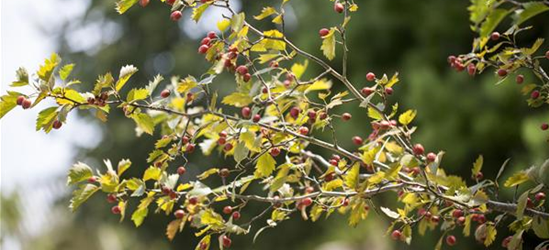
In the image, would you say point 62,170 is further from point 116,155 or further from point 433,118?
point 433,118

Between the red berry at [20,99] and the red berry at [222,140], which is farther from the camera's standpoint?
the red berry at [222,140]

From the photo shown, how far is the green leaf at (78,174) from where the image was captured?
4.70 ft

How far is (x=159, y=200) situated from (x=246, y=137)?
0.81 feet

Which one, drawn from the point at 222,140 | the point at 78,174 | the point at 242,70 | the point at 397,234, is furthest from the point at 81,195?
the point at 397,234

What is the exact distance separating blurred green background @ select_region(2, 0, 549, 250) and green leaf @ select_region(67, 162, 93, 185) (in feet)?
7.02

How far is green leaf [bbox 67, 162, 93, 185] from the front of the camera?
1.43 meters

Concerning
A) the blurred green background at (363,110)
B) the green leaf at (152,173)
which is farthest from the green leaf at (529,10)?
the blurred green background at (363,110)

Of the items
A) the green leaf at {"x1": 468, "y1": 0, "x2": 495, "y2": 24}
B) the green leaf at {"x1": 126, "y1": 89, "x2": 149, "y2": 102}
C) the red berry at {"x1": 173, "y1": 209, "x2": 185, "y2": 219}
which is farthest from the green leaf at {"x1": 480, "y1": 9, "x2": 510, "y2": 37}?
the red berry at {"x1": 173, "y1": 209, "x2": 185, "y2": 219}

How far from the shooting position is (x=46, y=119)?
51.6 inches

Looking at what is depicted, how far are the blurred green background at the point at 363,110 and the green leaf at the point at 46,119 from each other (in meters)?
2.26

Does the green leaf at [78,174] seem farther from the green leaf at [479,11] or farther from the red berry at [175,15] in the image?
the green leaf at [479,11]

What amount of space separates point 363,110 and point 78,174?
4252mm

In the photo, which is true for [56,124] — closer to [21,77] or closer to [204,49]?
[21,77]

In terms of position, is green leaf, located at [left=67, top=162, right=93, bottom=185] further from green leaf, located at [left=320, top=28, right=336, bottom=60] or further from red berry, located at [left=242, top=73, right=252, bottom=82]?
green leaf, located at [left=320, top=28, right=336, bottom=60]
